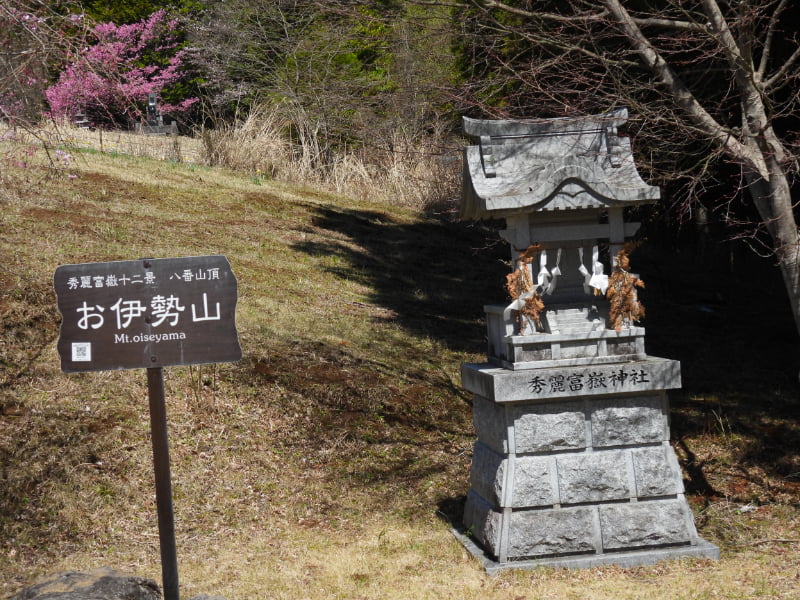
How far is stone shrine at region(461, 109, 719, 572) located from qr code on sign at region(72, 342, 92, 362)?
285cm

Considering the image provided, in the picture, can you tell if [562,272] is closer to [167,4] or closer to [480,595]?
[480,595]

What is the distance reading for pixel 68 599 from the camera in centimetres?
421

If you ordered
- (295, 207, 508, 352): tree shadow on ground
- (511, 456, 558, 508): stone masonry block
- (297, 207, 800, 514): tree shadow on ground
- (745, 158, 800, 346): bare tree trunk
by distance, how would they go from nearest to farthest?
(511, 456, 558, 508): stone masonry block → (745, 158, 800, 346): bare tree trunk → (297, 207, 800, 514): tree shadow on ground → (295, 207, 508, 352): tree shadow on ground

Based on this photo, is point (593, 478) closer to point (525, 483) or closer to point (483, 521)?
point (525, 483)

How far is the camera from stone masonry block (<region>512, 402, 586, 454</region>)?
623 cm

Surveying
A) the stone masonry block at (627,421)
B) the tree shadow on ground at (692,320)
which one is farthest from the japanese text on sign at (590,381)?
the tree shadow on ground at (692,320)

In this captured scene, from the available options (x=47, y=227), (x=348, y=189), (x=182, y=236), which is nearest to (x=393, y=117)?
(x=348, y=189)

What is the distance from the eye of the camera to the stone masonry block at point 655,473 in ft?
20.7

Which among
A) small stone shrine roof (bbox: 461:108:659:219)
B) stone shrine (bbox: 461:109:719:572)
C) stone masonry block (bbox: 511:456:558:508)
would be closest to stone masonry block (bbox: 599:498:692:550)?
stone shrine (bbox: 461:109:719:572)

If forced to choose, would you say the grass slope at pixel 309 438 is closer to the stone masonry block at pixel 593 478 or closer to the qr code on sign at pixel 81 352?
the stone masonry block at pixel 593 478

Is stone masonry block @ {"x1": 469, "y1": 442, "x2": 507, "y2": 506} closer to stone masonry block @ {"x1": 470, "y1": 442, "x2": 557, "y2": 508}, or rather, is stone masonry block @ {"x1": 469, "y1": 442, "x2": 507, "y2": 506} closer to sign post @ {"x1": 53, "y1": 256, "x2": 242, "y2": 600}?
stone masonry block @ {"x1": 470, "y1": 442, "x2": 557, "y2": 508}

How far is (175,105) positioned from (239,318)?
2538 cm

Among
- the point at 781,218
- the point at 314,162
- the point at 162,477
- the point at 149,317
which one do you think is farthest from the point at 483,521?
the point at 314,162

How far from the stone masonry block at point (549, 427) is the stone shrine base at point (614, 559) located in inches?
31.6
